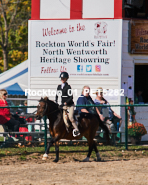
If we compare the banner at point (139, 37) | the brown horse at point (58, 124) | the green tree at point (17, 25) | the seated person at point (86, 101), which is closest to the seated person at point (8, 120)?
the brown horse at point (58, 124)

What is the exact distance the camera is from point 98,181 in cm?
834

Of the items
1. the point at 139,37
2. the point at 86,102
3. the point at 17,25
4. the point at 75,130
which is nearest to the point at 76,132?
the point at 75,130

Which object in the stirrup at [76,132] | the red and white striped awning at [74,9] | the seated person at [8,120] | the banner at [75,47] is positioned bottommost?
the stirrup at [76,132]

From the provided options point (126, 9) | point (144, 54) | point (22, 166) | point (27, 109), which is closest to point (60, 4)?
point (126, 9)

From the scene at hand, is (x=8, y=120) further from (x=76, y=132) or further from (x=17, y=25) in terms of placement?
(x=17, y=25)

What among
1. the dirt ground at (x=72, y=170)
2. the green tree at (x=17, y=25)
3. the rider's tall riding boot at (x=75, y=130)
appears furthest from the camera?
the green tree at (x=17, y=25)

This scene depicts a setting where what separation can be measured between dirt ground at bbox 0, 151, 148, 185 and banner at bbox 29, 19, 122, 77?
407 cm

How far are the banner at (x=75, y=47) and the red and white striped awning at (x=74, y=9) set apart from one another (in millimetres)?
215

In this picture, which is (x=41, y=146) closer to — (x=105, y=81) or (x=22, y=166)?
(x=22, y=166)

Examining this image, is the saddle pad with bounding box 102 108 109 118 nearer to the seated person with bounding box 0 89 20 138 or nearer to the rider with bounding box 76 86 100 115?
the rider with bounding box 76 86 100 115

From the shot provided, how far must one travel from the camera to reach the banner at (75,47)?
15211 millimetres

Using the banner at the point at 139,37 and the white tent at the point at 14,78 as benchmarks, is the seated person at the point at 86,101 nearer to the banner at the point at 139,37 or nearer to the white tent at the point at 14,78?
the banner at the point at 139,37

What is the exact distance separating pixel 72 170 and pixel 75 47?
21.7 feet

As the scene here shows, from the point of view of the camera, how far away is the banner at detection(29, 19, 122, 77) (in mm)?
15211
